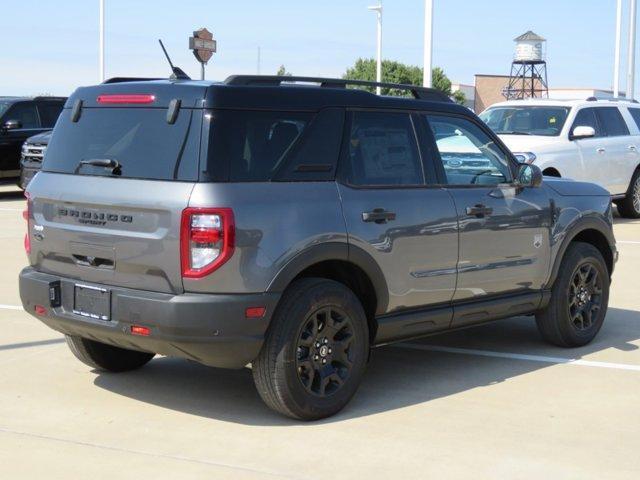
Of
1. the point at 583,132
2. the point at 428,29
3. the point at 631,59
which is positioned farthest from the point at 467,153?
the point at 631,59

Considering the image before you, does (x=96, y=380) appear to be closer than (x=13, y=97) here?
Yes

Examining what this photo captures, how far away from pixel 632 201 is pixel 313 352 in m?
12.9

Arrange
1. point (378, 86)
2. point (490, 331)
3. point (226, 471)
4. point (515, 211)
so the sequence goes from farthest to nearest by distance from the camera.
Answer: point (490, 331), point (515, 211), point (378, 86), point (226, 471)

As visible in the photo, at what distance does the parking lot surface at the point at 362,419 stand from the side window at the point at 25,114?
14.3 metres

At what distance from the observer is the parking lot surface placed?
5180mm

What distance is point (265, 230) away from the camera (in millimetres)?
5551

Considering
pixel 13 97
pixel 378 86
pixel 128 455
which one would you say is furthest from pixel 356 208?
pixel 13 97

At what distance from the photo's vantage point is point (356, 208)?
6086 mm

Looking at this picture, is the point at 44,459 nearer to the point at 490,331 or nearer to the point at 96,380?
the point at 96,380

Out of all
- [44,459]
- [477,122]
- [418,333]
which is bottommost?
[44,459]

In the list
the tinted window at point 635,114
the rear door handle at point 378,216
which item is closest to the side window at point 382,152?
the rear door handle at point 378,216

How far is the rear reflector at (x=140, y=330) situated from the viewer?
554cm

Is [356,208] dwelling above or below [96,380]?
above

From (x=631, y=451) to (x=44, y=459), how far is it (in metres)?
2.97
